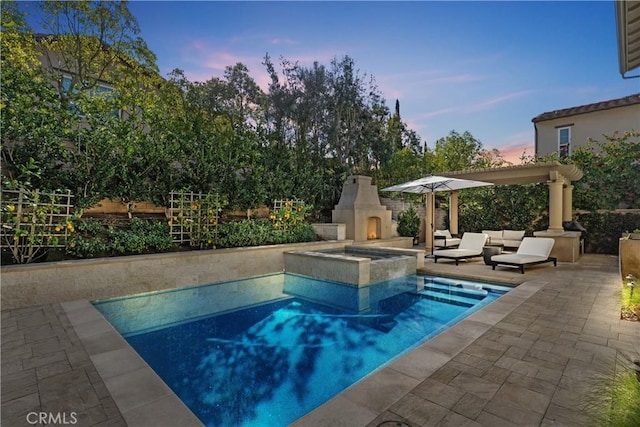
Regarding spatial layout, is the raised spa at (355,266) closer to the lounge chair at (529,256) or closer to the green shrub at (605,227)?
the lounge chair at (529,256)

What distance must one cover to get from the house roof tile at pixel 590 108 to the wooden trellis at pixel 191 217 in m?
19.0

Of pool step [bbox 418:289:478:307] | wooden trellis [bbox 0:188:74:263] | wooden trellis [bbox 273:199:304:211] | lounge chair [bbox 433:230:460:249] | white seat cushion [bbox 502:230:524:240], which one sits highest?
wooden trellis [bbox 273:199:304:211]

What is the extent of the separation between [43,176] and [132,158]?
200 cm

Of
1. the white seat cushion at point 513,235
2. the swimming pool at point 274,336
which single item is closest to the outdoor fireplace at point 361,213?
the white seat cushion at point 513,235

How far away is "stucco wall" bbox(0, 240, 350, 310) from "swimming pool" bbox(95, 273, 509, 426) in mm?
330

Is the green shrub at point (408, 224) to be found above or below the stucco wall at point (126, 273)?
above

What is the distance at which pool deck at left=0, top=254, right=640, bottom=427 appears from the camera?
231 cm

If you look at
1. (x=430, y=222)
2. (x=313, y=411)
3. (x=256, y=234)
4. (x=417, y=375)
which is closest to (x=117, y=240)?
(x=256, y=234)

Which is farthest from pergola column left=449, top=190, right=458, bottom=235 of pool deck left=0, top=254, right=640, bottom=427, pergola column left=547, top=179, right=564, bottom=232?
pool deck left=0, top=254, right=640, bottom=427

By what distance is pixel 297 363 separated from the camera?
3.86 metres

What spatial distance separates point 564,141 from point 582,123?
1.14 m

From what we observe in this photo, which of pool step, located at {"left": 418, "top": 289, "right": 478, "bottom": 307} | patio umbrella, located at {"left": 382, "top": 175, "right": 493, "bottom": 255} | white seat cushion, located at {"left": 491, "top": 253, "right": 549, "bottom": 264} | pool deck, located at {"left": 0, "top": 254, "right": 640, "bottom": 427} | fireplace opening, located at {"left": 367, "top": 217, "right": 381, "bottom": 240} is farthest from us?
fireplace opening, located at {"left": 367, "top": 217, "right": 381, "bottom": 240}

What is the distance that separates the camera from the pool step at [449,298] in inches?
247

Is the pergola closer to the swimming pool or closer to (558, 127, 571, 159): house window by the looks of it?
the swimming pool
